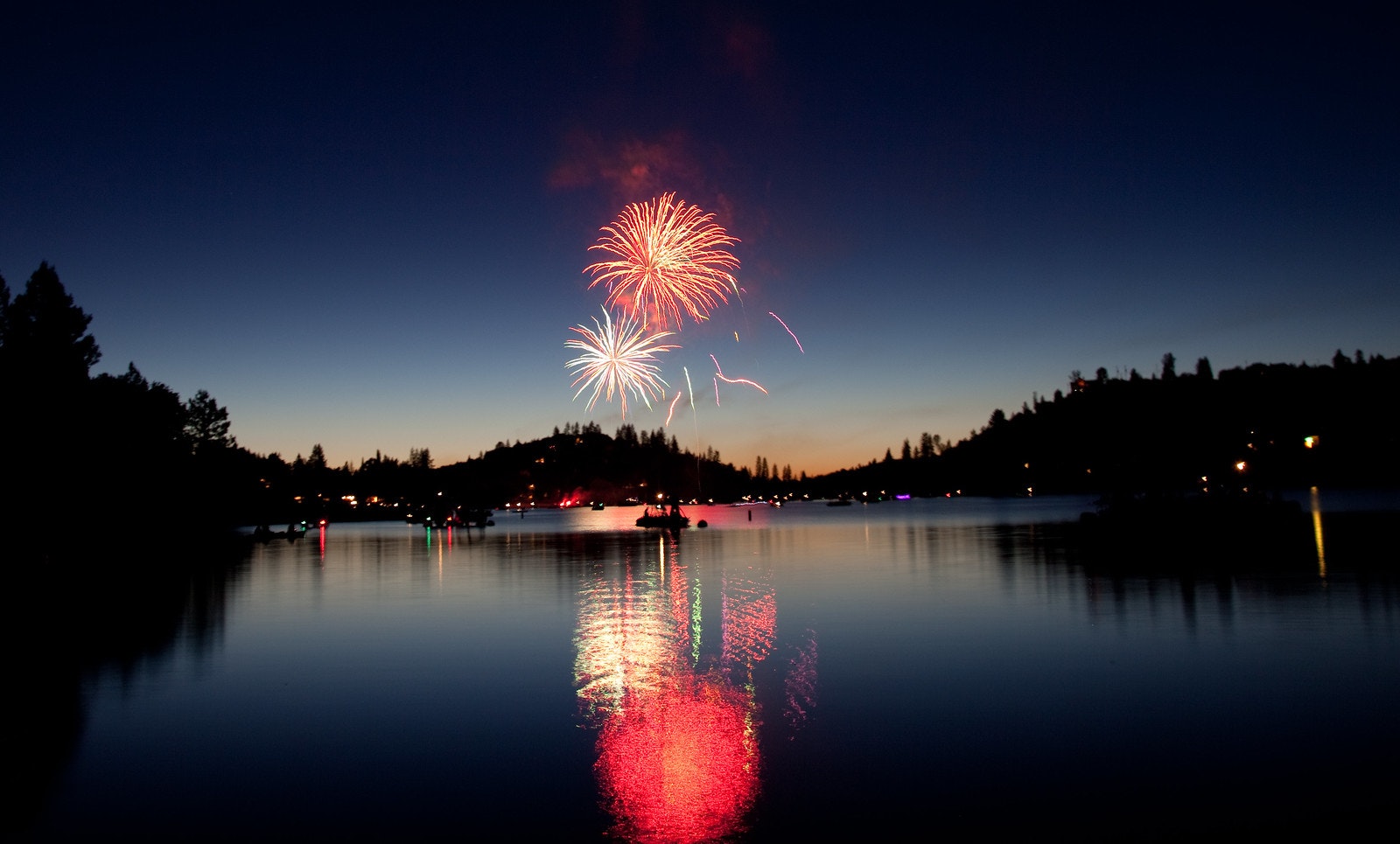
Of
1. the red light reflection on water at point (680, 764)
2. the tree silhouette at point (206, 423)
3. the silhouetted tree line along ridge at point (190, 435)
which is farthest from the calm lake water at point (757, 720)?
the tree silhouette at point (206, 423)

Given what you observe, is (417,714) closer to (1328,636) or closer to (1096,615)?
(1096,615)

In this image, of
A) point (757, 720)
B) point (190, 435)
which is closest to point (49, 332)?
point (190, 435)

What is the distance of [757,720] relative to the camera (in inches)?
372

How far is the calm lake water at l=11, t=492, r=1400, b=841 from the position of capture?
22.1ft

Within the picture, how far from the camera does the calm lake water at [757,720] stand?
6742 mm

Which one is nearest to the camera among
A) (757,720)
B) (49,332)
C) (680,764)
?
(680,764)

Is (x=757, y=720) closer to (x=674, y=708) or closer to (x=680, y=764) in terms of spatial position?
(x=674, y=708)

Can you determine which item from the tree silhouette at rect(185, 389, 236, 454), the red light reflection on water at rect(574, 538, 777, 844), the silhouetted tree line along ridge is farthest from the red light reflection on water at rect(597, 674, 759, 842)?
the tree silhouette at rect(185, 389, 236, 454)

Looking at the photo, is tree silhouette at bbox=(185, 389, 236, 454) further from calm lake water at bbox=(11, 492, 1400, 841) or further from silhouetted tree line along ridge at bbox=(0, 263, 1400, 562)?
calm lake water at bbox=(11, 492, 1400, 841)

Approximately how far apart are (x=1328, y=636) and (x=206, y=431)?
7791cm

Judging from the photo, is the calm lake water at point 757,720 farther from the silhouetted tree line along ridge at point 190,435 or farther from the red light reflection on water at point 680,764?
the silhouetted tree line along ridge at point 190,435

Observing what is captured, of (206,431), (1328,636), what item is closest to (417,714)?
(1328,636)

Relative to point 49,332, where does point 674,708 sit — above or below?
below

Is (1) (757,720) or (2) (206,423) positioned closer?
(1) (757,720)
